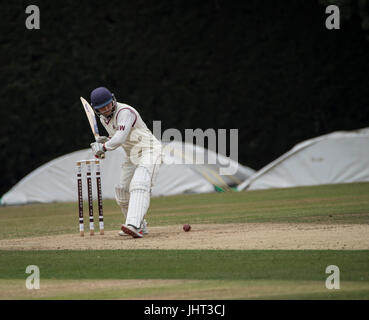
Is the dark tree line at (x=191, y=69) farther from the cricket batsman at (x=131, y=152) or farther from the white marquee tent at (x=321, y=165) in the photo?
the cricket batsman at (x=131, y=152)

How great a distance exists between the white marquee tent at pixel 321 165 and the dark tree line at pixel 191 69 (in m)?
3.75

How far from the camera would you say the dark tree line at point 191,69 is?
28.0 m

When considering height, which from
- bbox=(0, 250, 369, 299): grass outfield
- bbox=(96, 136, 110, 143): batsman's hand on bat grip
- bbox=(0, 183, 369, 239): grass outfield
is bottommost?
bbox=(0, 250, 369, 299): grass outfield

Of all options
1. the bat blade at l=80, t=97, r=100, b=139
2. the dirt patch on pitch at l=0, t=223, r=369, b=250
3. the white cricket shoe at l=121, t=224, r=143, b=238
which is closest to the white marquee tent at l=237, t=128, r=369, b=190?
the dirt patch on pitch at l=0, t=223, r=369, b=250

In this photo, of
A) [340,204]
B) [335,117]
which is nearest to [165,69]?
[335,117]

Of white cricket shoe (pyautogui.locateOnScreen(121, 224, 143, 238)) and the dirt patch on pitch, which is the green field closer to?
the dirt patch on pitch

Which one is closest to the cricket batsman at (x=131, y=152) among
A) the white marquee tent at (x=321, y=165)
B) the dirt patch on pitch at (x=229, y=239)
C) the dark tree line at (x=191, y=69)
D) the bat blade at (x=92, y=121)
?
the bat blade at (x=92, y=121)

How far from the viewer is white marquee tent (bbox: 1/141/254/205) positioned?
24.7 metres

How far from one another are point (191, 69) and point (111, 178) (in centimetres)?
544

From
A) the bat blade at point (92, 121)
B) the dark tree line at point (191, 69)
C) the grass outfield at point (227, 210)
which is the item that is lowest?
the grass outfield at point (227, 210)

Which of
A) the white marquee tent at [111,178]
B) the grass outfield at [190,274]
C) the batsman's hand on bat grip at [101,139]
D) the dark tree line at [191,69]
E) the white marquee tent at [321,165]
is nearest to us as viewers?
the grass outfield at [190,274]

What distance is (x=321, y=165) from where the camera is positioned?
24531 mm

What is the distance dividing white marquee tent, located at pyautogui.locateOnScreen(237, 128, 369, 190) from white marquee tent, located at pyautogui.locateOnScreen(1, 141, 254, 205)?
1.15 m
